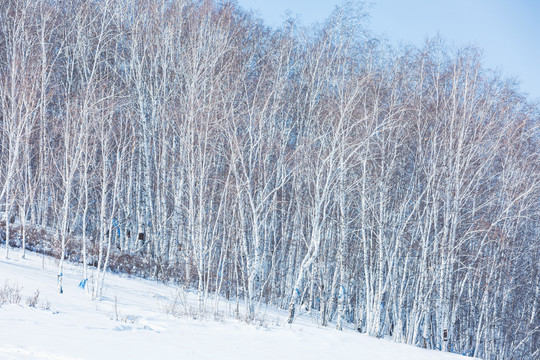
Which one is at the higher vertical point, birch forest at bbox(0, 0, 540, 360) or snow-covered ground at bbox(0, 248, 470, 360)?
birch forest at bbox(0, 0, 540, 360)

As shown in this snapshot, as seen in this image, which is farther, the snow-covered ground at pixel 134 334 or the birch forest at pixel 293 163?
the birch forest at pixel 293 163

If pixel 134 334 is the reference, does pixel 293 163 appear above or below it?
above

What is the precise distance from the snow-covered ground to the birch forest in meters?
1.40

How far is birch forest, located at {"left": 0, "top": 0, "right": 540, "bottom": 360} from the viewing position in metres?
14.5

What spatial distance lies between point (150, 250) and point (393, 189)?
31.7 ft

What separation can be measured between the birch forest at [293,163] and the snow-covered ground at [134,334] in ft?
4.61

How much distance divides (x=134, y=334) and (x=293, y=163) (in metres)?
12.0

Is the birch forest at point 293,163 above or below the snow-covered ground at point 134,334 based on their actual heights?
above

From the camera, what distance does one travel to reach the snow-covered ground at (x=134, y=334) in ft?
22.7

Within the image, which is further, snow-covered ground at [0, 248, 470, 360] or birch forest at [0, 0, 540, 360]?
birch forest at [0, 0, 540, 360]

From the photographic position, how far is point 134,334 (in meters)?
8.46

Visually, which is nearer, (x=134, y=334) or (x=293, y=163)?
(x=134, y=334)

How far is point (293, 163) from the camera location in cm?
1948

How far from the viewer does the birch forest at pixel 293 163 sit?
14.5 m
